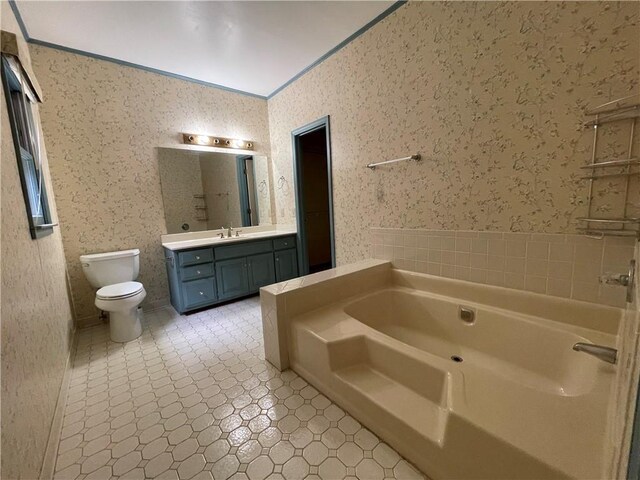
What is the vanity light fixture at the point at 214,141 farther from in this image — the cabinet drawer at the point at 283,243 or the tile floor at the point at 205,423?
the tile floor at the point at 205,423

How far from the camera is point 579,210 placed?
4.51 ft

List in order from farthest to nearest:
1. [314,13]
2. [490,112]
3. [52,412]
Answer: [314,13]
[490,112]
[52,412]

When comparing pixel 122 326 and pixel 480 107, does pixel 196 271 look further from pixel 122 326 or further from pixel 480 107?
pixel 480 107

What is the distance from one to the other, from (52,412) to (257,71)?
3.12 m

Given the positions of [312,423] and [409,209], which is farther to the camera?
[409,209]

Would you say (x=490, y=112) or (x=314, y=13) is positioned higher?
(x=314, y=13)

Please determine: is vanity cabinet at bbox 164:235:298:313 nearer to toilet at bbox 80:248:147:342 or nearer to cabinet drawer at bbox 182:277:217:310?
cabinet drawer at bbox 182:277:217:310

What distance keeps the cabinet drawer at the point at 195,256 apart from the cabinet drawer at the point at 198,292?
0.64ft

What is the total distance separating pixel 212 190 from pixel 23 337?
236cm

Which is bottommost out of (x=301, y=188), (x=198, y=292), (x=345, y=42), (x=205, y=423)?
(x=205, y=423)

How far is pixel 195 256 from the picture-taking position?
2.60 m

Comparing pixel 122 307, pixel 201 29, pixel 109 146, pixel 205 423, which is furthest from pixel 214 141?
pixel 205 423

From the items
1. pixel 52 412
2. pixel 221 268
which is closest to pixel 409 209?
pixel 221 268

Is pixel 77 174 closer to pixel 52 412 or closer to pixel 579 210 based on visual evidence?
pixel 52 412
